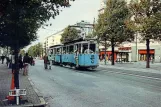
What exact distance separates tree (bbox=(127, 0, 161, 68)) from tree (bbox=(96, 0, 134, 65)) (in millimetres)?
11256

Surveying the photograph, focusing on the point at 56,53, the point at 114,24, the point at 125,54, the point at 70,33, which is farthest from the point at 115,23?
the point at 70,33

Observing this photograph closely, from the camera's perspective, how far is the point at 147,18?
1489 inches

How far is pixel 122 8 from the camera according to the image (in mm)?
52625

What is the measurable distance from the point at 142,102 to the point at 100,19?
44.0m

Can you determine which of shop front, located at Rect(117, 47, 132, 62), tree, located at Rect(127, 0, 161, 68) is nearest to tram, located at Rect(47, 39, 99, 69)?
tree, located at Rect(127, 0, 161, 68)

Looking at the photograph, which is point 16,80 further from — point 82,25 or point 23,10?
point 82,25

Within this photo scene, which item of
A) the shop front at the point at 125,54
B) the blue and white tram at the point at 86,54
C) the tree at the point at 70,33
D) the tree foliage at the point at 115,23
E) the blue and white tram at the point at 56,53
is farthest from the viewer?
the tree at the point at 70,33

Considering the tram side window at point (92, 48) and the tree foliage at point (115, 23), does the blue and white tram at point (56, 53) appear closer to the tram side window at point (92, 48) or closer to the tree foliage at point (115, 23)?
the tree foliage at point (115, 23)

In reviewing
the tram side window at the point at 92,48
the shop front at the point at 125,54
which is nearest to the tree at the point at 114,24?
the tram side window at the point at 92,48

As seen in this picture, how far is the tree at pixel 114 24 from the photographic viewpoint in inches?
2037

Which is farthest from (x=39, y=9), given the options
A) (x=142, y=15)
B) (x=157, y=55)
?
(x=157, y=55)

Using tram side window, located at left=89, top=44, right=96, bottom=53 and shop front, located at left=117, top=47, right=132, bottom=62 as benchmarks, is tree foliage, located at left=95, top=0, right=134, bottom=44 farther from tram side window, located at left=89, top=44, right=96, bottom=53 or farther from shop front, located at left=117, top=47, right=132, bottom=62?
shop front, located at left=117, top=47, right=132, bottom=62

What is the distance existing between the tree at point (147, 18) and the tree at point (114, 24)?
1126cm

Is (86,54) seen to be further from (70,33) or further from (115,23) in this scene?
(70,33)
